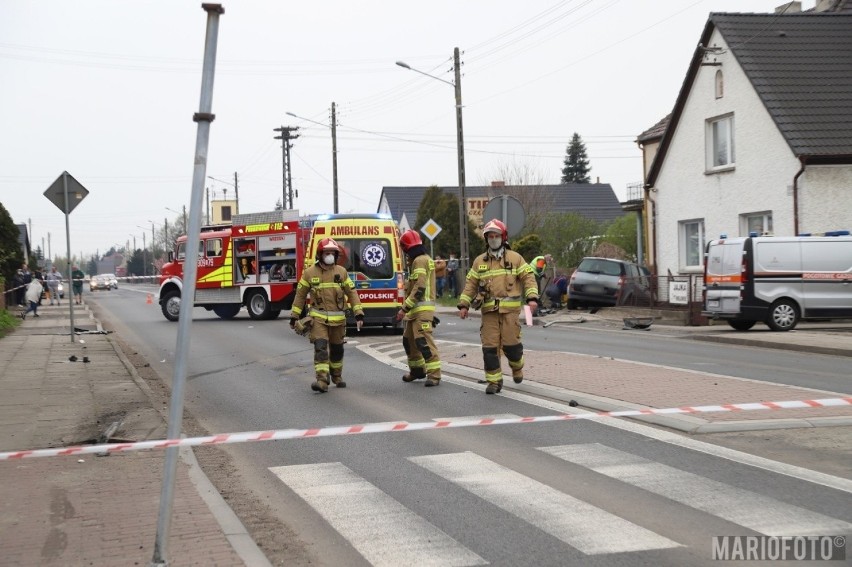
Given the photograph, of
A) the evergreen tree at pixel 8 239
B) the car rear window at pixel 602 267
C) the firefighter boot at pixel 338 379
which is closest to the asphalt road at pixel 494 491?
the firefighter boot at pixel 338 379

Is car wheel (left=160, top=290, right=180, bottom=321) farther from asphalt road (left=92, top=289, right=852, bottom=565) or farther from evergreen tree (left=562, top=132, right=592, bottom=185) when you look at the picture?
evergreen tree (left=562, top=132, right=592, bottom=185)

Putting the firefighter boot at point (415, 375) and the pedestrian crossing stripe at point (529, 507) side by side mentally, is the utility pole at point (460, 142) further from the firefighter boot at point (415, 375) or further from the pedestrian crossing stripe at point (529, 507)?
the pedestrian crossing stripe at point (529, 507)

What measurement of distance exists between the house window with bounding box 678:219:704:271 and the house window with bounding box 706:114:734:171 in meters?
1.92

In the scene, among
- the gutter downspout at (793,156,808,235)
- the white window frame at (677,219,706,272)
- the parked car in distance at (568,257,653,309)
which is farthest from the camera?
the white window frame at (677,219,706,272)

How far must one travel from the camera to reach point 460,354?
53.6ft

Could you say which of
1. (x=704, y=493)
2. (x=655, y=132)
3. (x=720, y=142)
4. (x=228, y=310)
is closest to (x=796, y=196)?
(x=720, y=142)

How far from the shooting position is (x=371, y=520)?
6.30 metres

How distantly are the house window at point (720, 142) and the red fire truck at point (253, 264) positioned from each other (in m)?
11.9

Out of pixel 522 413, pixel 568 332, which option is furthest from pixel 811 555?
pixel 568 332

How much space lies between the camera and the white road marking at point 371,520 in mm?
5492

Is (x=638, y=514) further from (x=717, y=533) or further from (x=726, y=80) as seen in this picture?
(x=726, y=80)

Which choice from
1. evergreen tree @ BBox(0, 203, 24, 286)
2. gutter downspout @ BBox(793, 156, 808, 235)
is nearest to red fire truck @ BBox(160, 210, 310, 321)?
evergreen tree @ BBox(0, 203, 24, 286)

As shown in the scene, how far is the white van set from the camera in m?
21.1

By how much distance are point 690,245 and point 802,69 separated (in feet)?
19.9
